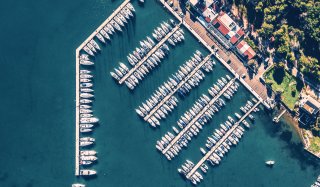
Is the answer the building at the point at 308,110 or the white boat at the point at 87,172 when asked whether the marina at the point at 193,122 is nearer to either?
the white boat at the point at 87,172

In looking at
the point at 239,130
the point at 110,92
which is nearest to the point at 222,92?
the point at 239,130

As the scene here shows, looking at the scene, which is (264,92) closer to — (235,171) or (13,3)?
(235,171)

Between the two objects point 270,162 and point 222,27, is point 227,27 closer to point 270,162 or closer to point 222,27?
point 222,27

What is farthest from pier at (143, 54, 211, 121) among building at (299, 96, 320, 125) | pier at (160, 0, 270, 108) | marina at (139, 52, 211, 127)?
building at (299, 96, 320, 125)

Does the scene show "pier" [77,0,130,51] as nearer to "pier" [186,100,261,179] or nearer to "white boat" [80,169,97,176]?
"white boat" [80,169,97,176]

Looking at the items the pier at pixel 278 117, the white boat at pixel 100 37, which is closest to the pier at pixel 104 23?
the white boat at pixel 100 37

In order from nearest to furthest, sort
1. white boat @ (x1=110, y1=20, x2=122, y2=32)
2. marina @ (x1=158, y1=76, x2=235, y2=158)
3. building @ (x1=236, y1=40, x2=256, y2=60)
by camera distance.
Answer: white boat @ (x1=110, y1=20, x2=122, y2=32)
marina @ (x1=158, y1=76, x2=235, y2=158)
building @ (x1=236, y1=40, x2=256, y2=60)
